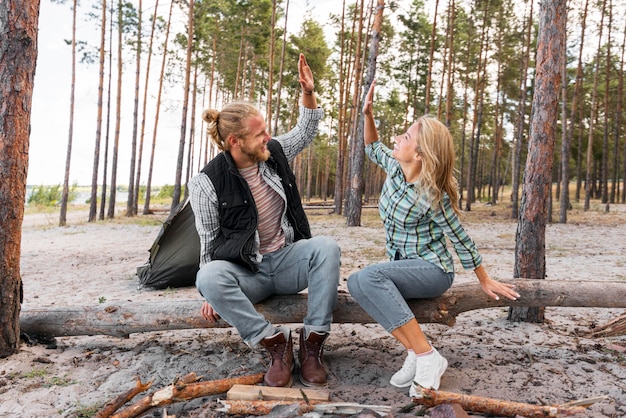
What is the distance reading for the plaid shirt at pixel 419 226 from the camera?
9.04 ft

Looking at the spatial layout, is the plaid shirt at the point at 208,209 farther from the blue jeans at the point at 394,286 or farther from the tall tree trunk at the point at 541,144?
the tall tree trunk at the point at 541,144

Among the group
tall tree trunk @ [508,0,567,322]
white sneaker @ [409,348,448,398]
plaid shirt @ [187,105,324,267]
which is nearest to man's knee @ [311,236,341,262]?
plaid shirt @ [187,105,324,267]

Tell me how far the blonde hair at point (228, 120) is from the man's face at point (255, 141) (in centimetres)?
3

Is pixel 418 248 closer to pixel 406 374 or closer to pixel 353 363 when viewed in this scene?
pixel 406 374

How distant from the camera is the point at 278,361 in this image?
2.82 metres

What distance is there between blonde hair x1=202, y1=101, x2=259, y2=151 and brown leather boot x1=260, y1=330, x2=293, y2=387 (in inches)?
51.4

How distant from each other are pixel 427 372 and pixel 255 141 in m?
1.80

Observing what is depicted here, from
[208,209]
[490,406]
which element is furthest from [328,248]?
[490,406]

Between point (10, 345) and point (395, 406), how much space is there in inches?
113

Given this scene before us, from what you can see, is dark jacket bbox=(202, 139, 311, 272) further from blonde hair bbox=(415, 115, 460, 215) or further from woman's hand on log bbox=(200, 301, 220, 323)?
blonde hair bbox=(415, 115, 460, 215)

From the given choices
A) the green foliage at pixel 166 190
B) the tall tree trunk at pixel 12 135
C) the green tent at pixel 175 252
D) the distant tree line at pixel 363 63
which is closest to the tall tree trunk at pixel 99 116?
the distant tree line at pixel 363 63

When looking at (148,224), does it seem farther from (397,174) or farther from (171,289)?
(397,174)

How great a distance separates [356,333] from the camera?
12.8 feet

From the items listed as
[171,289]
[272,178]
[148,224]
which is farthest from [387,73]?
[272,178]
